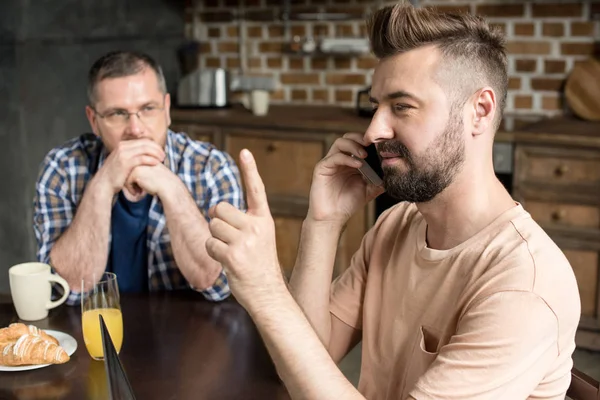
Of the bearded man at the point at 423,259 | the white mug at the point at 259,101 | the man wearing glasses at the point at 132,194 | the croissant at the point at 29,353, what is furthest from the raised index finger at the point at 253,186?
the white mug at the point at 259,101

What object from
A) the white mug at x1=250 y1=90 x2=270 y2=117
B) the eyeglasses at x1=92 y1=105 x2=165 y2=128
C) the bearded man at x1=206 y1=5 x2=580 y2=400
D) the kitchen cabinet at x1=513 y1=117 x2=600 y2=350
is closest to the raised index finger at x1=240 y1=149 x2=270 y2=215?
the bearded man at x1=206 y1=5 x2=580 y2=400

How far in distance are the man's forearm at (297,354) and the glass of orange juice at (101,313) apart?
39 cm

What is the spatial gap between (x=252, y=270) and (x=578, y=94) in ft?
8.78

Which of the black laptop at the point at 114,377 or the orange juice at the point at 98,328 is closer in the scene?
the black laptop at the point at 114,377

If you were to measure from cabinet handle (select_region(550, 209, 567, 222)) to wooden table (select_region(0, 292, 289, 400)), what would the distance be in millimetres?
→ 1779

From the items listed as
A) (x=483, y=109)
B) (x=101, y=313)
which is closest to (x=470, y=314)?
(x=483, y=109)

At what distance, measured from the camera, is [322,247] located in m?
1.59

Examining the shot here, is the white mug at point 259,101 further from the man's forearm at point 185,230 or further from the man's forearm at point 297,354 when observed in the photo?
the man's forearm at point 297,354

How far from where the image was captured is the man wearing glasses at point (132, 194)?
1935 millimetres

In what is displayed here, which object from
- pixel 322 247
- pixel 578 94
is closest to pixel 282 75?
pixel 578 94

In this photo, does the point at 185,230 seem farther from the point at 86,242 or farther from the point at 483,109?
the point at 483,109

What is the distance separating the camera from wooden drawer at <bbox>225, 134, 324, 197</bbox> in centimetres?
358

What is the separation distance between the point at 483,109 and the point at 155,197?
1015 mm

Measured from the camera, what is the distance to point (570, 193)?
3137 millimetres
